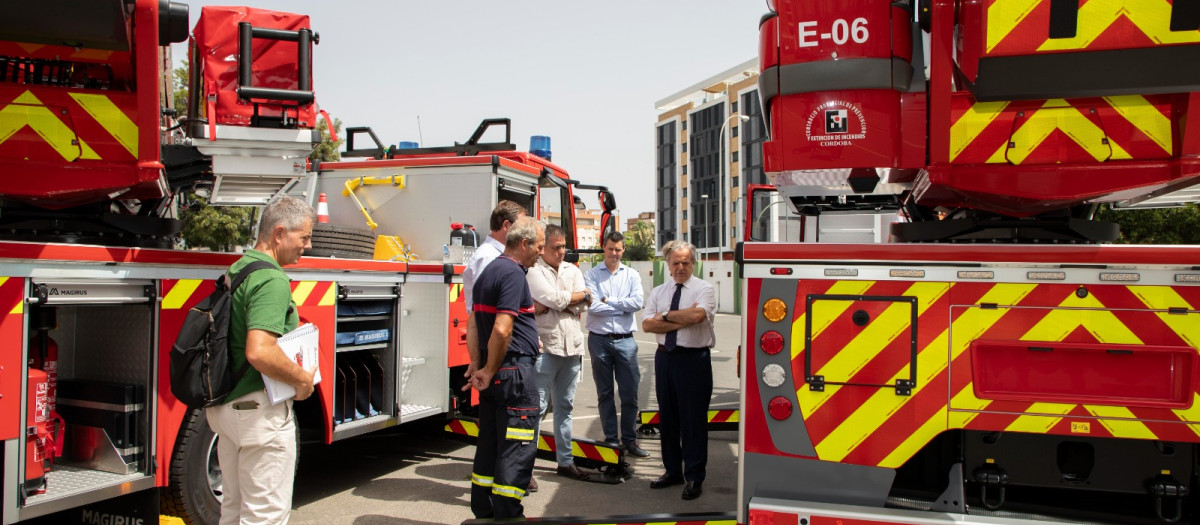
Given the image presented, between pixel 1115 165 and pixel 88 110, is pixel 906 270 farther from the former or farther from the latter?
pixel 88 110

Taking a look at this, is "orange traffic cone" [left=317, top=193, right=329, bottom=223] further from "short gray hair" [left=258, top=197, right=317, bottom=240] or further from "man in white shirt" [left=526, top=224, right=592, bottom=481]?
"short gray hair" [left=258, top=197, right=317, bottom=240]

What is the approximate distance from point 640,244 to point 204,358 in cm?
9611

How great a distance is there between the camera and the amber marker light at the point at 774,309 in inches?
136

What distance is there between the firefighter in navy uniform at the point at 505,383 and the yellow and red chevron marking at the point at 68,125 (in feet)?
6.22

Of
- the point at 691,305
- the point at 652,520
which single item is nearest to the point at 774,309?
the point at 652,520

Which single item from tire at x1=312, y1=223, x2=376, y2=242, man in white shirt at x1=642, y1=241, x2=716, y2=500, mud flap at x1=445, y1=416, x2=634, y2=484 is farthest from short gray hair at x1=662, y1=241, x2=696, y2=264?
tire at x1=312, y1=223, x2=376, y2=242

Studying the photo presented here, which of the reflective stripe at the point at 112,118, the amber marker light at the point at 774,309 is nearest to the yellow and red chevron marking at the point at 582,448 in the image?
the reflective stripe at the point at 112,118

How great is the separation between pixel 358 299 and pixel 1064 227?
13.6 ft

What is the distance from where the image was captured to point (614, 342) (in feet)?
21.9

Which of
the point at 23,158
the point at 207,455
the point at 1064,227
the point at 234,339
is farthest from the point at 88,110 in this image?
the point at 1064,227

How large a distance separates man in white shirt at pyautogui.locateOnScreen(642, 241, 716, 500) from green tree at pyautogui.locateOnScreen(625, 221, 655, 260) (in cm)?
8278

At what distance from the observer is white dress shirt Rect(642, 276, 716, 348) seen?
580cm

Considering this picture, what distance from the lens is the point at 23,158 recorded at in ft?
12.8

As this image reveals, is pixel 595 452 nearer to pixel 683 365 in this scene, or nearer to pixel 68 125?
pixel 683 365
